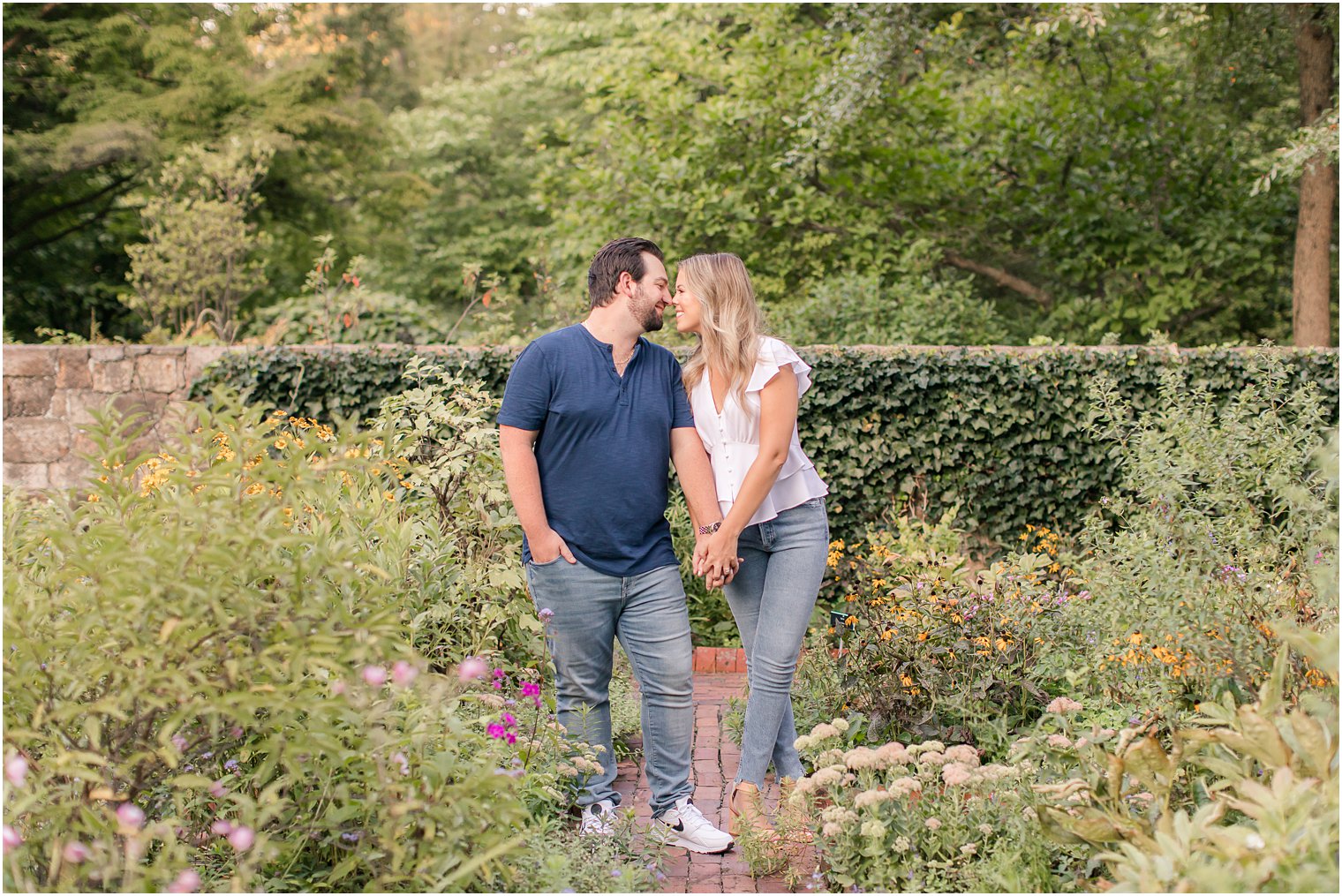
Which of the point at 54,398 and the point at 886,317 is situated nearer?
the point at 54,398

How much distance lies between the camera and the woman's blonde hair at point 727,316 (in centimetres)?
316

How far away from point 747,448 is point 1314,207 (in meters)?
7.82

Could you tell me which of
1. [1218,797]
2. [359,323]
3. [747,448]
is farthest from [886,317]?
[1218,797]

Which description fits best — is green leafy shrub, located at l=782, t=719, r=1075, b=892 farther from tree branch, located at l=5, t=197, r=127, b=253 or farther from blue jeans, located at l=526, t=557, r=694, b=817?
tree branch, located at l=5, t=197, r=127, b=253

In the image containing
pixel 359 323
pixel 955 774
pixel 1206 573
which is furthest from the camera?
pixel 359 323

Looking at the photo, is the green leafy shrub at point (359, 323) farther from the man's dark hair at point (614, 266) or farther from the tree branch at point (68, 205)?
the tree branch at point (68, 205)

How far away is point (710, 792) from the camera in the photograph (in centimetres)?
373

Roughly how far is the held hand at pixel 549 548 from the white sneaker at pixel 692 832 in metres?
0.82

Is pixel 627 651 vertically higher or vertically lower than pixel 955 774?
higher

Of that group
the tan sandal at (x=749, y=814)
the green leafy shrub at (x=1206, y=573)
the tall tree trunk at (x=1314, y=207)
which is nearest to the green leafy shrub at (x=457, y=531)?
the tan sandal at (x=749, y=814)

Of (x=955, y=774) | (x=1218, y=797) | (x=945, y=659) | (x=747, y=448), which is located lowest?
(x=945, y=659)

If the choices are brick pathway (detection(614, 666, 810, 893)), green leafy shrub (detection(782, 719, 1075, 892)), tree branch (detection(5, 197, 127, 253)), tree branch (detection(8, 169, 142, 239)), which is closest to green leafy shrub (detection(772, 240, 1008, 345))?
brick pathway (detection(614, 666, 810, 893))

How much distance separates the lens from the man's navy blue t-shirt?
3010 millimetres

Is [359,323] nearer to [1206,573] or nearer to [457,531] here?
[457,531]
